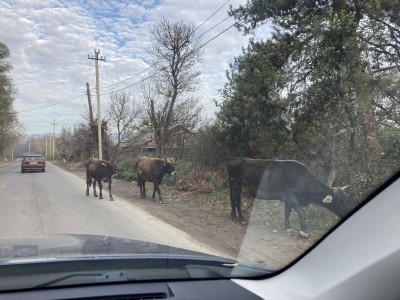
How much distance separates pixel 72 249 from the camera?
316 cm

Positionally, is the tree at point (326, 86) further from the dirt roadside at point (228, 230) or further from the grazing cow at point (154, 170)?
the grazing cow at point (154, 170)

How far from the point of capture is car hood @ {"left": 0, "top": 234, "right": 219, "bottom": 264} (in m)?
2.88

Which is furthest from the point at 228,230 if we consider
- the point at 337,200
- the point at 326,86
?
the point at 326,86

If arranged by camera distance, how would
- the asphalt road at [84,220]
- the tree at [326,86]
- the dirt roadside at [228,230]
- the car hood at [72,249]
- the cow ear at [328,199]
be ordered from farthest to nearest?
the tree at [326,86] → the asphalt road at [84,220] → the cow ear at [328,199] → the dirt roadside at [228,230] → the car hood at [72,249]

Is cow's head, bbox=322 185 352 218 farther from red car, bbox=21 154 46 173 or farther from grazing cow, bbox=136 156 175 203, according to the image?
red car, bbox=21 154 46 173

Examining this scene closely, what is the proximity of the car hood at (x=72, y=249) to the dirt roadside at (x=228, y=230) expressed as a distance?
6.22 ft

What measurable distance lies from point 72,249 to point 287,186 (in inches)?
281

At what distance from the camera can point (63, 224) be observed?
34.6 ft

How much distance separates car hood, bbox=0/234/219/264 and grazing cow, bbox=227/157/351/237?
5876 millimetres

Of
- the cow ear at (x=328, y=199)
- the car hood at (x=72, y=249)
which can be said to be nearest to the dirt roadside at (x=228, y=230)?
the cow ear at (x=328, y=199)

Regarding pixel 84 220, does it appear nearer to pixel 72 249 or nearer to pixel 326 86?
pixel 326 86

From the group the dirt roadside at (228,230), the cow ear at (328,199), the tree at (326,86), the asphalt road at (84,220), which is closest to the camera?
the dirt roadside at (228,230)

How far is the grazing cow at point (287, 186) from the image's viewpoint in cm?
909

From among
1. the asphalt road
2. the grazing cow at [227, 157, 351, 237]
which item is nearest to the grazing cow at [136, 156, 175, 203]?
the asphalt road
